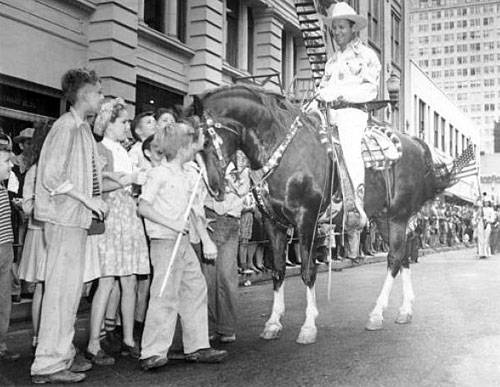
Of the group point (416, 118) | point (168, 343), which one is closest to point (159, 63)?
point (168, 343)

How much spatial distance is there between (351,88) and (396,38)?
1320 inches

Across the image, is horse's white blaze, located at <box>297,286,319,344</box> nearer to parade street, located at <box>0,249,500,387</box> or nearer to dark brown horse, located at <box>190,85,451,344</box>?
dark brown horse, located at <box>190,85,451,344</box>

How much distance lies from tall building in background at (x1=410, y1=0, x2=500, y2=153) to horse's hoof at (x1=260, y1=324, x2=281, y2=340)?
14987 centimetres

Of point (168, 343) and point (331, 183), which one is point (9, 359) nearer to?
point (168, 343)

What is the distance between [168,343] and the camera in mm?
5293

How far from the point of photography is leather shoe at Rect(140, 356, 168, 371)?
5.16m

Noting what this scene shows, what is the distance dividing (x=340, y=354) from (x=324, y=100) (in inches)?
117

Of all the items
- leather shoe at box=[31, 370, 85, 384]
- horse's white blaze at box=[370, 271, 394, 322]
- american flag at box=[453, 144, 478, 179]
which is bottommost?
leather shoe at box=[31, 370, 85, 384]

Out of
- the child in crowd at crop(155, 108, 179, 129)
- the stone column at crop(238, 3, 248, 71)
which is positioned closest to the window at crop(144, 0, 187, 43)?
the stone column at crop(238, 3, 248, 71)

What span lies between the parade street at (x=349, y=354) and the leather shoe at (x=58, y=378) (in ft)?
0.37

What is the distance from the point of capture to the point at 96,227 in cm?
527

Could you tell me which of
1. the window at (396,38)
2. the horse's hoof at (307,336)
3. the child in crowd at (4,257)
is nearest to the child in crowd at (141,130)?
the child in crowd at (4,257)

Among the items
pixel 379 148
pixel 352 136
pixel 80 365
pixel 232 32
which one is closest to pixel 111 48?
pixel 232 32

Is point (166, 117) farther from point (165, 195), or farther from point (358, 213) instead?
point (358, 213)
